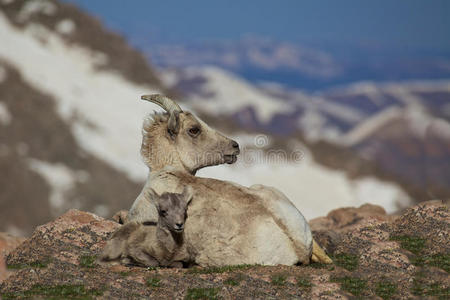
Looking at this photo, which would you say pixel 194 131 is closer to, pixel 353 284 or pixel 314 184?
pixel 353 284

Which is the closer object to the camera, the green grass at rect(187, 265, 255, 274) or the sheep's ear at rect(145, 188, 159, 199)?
the green grass at rect(187, 265, 255, 274)

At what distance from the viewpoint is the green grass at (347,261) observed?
12.9 m

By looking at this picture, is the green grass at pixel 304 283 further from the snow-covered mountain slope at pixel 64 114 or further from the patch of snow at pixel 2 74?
the patch of snow at pixel 2 74

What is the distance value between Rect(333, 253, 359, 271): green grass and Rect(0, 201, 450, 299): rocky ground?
22 millimetres

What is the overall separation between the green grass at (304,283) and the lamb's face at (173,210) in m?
2.30

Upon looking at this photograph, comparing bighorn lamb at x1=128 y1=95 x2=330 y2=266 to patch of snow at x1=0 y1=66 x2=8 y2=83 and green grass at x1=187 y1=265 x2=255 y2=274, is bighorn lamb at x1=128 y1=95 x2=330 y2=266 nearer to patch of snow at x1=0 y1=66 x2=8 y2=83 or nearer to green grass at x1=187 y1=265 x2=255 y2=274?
green grass at x1=187 y1=265 x2=255 y2=274

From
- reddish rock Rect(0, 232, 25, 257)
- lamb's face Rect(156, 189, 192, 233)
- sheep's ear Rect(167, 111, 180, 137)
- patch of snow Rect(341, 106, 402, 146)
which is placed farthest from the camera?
patch of snow Rect(341, 106, 402, 146)

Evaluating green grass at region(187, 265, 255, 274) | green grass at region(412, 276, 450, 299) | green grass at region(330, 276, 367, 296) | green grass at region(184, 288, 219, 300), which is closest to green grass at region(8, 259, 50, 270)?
green grass at region(187, 265, 255, 274)

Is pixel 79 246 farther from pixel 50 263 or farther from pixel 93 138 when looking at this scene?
pixel 93 138

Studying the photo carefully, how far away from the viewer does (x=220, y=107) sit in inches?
5320

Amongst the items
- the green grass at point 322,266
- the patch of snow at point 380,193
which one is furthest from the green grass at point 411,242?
the patch of snow at point 380,193

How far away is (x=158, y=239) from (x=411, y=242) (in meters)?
6.17

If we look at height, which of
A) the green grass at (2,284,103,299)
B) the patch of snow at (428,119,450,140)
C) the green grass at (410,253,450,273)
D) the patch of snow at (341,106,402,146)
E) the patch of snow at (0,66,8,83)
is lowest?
the green grass at (2,284,103,299)

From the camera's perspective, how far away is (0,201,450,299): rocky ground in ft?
35.8
